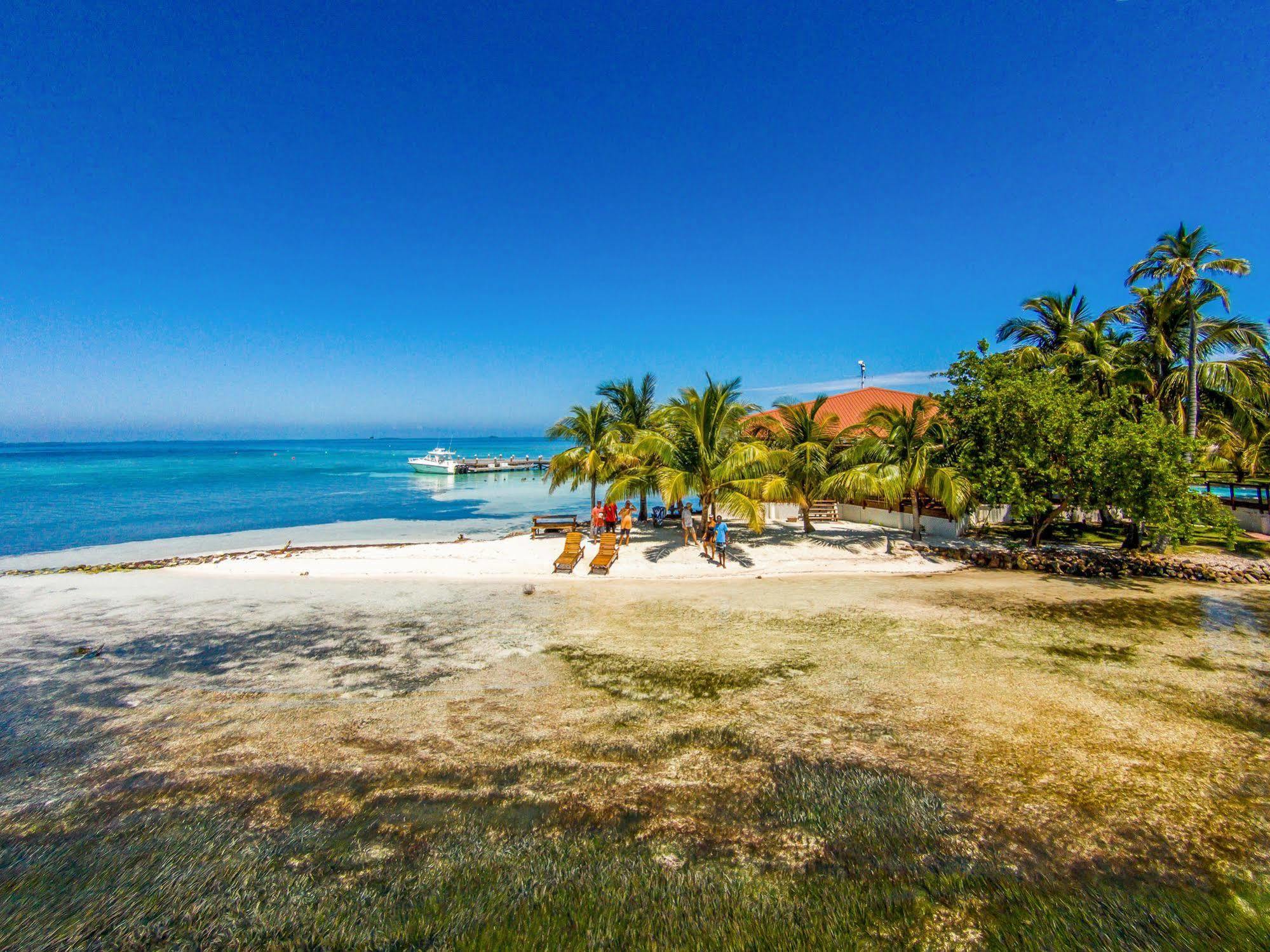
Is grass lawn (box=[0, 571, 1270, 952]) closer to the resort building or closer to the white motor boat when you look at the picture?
the resort building

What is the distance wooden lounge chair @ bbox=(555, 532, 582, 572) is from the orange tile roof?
11.6m

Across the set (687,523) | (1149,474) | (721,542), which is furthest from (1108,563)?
(687,523)

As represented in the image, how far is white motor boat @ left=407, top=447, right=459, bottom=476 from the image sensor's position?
71875mm

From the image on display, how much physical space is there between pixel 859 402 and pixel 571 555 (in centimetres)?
1851

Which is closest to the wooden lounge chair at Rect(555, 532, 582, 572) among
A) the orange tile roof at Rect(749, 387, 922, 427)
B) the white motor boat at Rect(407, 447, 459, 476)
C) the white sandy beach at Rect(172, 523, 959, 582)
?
Result: the white sandy beach at Rect(172, 523, 959, 582)

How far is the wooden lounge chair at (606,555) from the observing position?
16.7m

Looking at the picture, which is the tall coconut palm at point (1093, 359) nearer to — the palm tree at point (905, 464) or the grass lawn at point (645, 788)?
the palm tree at point (905, 464)

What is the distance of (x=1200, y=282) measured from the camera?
18.7 m

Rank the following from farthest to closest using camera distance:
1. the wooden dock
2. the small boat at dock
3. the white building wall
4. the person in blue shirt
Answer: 1. the wooden dock
2. the small boat at dock
3. the white building wall
4. the person in blue shirt

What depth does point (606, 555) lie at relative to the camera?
57.5 ft

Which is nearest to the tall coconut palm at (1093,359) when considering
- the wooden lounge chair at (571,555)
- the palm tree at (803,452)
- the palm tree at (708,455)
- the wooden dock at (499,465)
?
the palm tree at (803,452)

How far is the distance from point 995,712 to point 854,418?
2121cm

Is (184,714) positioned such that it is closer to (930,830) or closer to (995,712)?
(930,830)

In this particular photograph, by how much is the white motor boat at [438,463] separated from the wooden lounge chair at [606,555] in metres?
56.3
